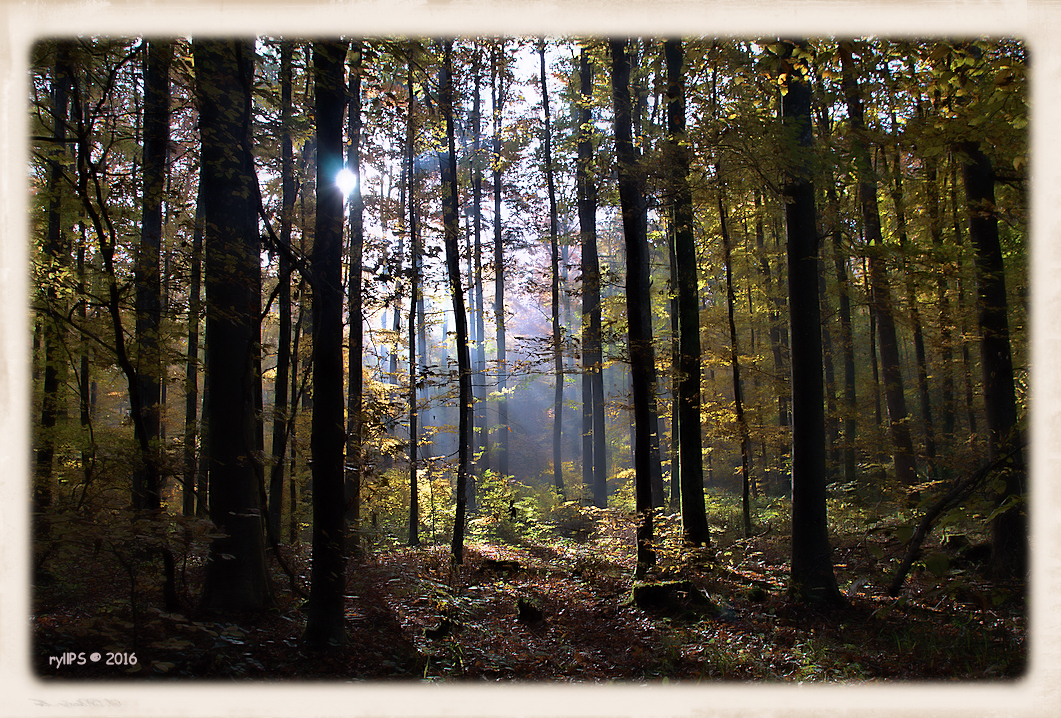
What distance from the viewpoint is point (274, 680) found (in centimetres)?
438

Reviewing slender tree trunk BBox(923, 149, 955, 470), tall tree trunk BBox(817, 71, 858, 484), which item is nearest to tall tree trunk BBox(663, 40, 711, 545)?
tall tree trunk BBox(817, 71, 858, 484)

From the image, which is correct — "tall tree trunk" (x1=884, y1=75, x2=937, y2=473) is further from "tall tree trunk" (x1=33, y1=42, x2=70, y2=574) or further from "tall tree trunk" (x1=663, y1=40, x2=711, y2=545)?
"tall tree trunk" (x1=33, y1=42, x2=70, y2=574)

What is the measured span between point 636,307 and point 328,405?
5.15m

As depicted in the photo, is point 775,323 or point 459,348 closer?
point 459,348

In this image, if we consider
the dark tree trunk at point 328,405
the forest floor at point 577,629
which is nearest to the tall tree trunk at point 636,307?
the forest floor at point 577,629

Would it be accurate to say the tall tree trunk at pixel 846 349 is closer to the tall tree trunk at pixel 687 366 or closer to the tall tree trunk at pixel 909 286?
the tall tree trunk at pixel 909 286

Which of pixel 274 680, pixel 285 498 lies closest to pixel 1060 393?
pixel 274 680

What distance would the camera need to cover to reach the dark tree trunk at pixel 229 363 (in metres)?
5.70

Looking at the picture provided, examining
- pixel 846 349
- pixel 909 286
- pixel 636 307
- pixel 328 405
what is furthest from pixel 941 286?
pixel 328 405

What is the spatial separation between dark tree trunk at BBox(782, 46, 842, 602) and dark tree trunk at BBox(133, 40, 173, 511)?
21.8 feet

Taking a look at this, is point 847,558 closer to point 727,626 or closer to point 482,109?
point 727,626

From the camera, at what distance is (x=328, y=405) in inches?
194

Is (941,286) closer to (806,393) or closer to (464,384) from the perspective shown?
(806,393)

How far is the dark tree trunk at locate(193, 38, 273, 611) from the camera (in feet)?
18.7
